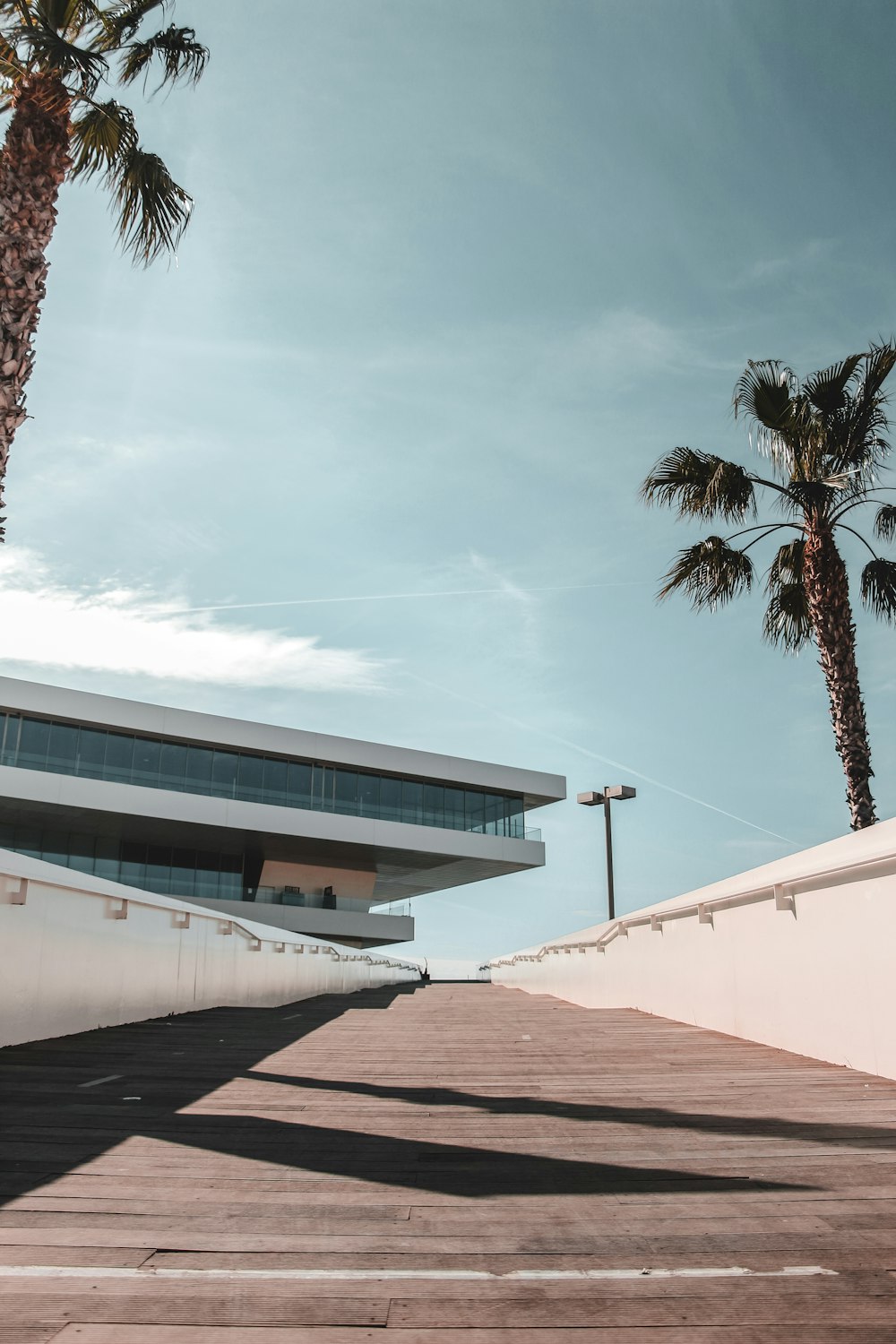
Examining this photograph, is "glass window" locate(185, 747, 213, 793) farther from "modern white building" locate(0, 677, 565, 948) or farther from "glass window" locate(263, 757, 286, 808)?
"glass window" locate(263, 757, 286, 808)

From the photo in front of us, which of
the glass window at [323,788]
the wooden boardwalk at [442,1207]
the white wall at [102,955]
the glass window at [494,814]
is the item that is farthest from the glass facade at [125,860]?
the wooden boardwalk at [442,1207]

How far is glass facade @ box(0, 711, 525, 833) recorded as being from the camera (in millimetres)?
34781

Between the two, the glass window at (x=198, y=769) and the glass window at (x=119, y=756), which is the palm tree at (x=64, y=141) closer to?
the glass window at (x=119, y=756)

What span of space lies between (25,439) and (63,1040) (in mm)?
5080

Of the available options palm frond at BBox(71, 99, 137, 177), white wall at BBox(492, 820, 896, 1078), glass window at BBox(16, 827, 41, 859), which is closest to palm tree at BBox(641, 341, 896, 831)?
white wall at BBox(492, 820, 896, 1078)

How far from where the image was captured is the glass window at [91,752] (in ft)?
115

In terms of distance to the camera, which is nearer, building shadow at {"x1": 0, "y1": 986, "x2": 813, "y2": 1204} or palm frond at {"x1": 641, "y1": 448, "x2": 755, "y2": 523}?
building shadow at {"x1": 0, "y1": 986, "x2": 813, "y2": 1204}

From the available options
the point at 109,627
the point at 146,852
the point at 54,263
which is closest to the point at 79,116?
the point at 54,263

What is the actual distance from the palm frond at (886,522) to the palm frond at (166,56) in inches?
415

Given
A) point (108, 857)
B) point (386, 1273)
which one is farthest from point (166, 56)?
point (108, 857)

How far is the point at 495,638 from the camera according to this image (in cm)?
3173

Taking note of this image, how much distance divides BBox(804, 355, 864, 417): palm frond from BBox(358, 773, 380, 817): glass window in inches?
1252

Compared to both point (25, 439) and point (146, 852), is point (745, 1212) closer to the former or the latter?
point (25, 439)

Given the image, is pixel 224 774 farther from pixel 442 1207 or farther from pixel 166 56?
pixel 442 1207
